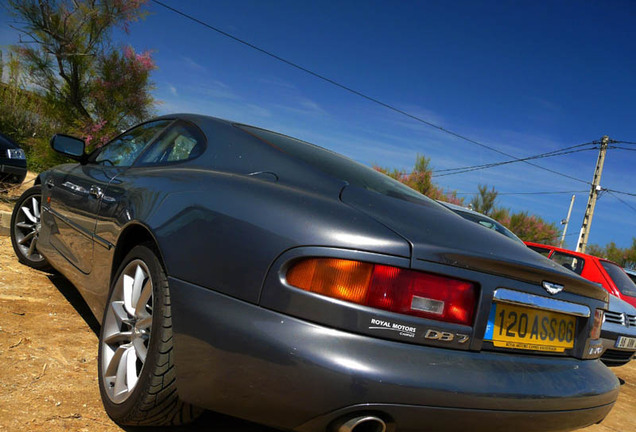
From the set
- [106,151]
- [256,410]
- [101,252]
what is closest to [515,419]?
[256,410]

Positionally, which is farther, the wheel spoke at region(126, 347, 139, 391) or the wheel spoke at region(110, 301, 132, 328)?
the wheel spoke at region(110, 301, 132, 328)

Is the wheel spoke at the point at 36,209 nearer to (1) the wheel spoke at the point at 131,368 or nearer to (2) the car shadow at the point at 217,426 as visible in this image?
(1) the wheel spoke at the point at 131,368

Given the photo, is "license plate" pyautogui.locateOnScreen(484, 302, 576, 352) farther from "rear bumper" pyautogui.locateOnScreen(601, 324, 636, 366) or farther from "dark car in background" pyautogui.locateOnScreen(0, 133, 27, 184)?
"dark car in background" pyautogui.locateOnScreen(0, 133, 27, 184)

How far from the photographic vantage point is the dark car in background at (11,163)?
23.1ft

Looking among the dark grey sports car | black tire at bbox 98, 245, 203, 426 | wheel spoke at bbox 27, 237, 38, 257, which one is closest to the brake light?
the dark grey sports car

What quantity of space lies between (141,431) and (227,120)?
4.80ft

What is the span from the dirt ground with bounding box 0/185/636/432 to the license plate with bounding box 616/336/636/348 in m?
1.31

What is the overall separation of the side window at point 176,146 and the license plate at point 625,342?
4712 mm

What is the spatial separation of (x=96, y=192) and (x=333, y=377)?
1.84m

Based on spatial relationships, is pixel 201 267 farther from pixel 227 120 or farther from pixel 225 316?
pixel 227 120

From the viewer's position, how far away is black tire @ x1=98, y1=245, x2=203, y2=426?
5.39 ft

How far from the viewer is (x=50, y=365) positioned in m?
2.31

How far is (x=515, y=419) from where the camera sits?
4.85 feet

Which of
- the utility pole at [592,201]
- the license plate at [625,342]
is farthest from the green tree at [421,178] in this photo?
the license plate at [625,342]
